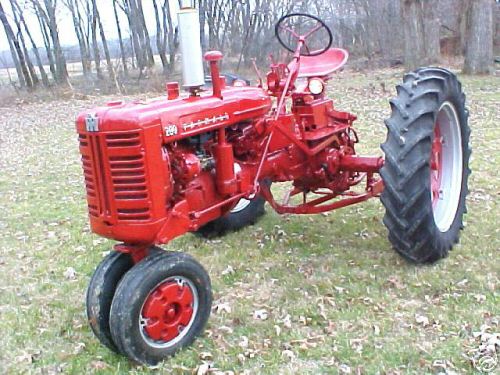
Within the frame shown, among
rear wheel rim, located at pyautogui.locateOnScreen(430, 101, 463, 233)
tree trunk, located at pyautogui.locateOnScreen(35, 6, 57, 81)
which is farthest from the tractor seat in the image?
tree trunk, located at pyautogui.locateOnScreen(35, 6, 57, 81)

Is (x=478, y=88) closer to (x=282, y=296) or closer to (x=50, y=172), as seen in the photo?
(x=50, y=172)

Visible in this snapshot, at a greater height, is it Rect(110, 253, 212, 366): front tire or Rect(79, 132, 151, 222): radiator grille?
Rect(79, 132, 151, 222): radiator grille

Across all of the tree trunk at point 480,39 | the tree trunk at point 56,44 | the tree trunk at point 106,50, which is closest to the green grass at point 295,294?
the tree trunk at point 480,39

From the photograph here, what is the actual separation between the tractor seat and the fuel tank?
5.50 feet

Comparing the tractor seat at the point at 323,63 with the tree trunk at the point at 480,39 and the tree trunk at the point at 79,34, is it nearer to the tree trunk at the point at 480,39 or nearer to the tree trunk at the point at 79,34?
the tree trunk at the point at 480,39

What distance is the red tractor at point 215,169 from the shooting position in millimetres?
3398

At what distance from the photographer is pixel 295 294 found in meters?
4.29

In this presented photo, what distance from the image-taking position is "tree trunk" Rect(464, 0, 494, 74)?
16500 mm

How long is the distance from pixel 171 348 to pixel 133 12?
23.4 meters

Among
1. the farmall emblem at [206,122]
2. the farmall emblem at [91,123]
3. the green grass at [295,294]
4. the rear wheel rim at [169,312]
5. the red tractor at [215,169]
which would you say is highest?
the farmall emblem at [91,123]

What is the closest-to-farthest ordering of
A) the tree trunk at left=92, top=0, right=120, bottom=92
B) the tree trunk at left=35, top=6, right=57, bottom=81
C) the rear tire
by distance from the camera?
the rear tire
the tree trunk at left=92, top=0, right=120, bottom=92
the tree trunk at left=35, top=6, right=57, bottom=81

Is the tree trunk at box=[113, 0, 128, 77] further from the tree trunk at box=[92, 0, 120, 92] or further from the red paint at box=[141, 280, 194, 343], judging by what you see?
the red paint at box=[141, 280, 194, 343]

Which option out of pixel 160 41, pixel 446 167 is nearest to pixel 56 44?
pixel 160 41

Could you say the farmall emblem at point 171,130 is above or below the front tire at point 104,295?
above
